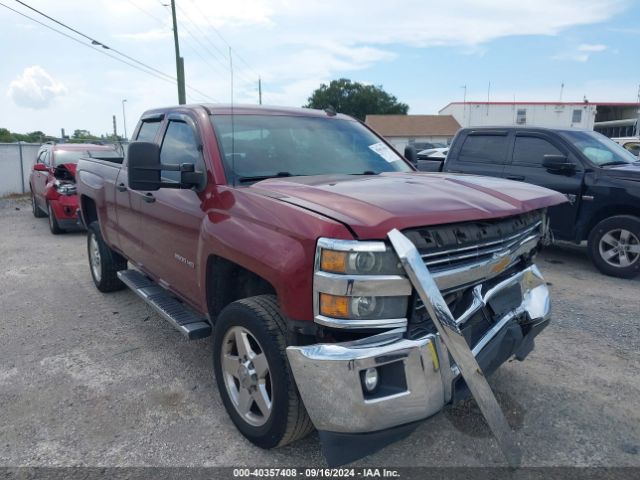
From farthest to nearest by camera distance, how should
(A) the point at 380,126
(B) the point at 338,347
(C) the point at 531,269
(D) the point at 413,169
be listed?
1. (A) the point at 380,126
2. (D) the point at 413,169
3. (C) the point at 531,269
4. (B) the point at 338,347

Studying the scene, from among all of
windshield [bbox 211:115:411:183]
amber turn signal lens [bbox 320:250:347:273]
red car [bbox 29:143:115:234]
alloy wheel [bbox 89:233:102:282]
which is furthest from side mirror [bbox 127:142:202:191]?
red car [bbox 29:143:115:234]

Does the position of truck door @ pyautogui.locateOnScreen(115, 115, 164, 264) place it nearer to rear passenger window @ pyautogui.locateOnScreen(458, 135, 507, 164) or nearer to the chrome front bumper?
the chrome front bumper

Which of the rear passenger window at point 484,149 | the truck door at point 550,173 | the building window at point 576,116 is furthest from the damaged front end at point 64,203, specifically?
the building window at point 576,116

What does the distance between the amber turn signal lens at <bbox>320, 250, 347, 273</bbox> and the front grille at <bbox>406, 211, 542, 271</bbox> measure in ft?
1.09

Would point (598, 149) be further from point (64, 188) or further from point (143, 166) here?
point (64, 188)

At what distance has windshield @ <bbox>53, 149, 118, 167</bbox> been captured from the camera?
10.1 meters

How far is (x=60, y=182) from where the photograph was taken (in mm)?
9328

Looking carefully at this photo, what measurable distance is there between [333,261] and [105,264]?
13.4 ft

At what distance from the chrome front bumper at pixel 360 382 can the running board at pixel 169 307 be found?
1.23 m

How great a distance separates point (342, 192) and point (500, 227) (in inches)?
34.6

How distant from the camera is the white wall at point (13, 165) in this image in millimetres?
15852

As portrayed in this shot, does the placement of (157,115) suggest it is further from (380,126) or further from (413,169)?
(380,126)

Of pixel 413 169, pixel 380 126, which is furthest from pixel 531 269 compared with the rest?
pixel 380 126

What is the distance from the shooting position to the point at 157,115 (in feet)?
13.7
